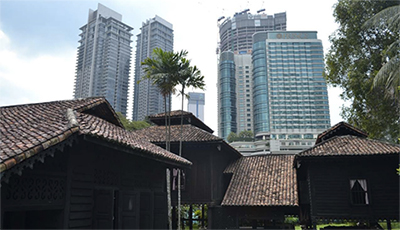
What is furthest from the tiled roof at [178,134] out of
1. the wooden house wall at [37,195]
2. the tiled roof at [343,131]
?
the wooden house wall at [37,195]

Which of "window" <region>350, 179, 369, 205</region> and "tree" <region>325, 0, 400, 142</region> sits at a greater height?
"tree" <region>325, 0, 400, 142</region>

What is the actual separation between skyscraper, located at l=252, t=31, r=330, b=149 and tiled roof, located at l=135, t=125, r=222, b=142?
242ft

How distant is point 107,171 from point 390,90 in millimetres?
14230

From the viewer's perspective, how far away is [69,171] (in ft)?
24.3

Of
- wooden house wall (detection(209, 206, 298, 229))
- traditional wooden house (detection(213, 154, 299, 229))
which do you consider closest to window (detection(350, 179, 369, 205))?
traditional wooden house (detection(213, 154, 299, 229))

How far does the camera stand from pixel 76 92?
74.6 meters

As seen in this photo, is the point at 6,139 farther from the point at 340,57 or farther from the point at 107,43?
the point at 107,43

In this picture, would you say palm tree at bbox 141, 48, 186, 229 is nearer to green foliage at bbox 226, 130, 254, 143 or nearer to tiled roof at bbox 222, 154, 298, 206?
tiled roof at bbox 222, 154, 298, 206

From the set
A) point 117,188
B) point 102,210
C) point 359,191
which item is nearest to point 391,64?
point 359,191

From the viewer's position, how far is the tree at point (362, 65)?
723 inches

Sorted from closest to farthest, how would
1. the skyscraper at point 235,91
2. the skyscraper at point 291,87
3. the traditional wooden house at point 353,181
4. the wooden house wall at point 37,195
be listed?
the wooden house wall at point 37,195 → the traditional wooden house at point 353,181 → the skyscraper at point 291,87 → the skyscraper at point 235,91

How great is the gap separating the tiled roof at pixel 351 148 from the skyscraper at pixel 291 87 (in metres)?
75.6

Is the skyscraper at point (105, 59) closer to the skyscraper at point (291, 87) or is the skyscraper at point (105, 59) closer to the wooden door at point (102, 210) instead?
the skyscraper at point (291, 87)

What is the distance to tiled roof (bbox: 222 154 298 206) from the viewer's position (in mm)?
16703
